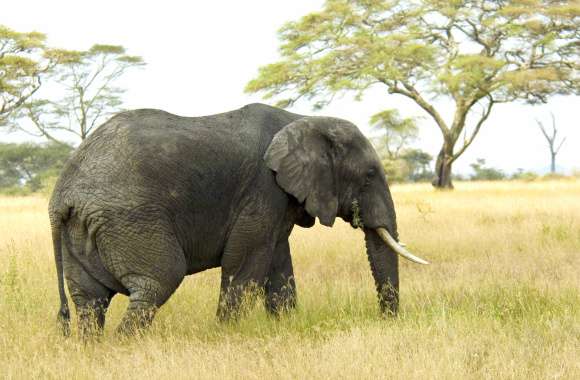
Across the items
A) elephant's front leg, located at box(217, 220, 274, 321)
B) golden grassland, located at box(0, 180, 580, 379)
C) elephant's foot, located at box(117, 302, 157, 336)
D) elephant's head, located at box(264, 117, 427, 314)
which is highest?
elephant's head, located at box(264, 117, 427, 314)

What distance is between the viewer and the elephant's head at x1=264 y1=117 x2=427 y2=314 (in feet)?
17.4

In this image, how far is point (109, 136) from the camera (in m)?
4.94

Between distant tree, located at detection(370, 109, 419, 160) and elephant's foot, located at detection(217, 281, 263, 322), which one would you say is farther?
distant tree, located at detection(370, 109, 419, 160)

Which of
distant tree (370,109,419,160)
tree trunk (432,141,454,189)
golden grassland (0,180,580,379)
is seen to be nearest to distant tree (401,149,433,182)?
distant tree (370,109,419,160)

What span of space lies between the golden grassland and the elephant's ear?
2.70 ft

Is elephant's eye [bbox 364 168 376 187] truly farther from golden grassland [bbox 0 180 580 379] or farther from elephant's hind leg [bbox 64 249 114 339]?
elephant's hind leg [bbox 64 249 114 339]

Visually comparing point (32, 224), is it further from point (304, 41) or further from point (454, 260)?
point (304, 41)

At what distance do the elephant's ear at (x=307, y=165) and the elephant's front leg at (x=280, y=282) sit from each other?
525mm

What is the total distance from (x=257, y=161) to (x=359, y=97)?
22003 millimetres

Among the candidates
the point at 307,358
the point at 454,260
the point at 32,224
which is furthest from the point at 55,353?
the point at 32,224

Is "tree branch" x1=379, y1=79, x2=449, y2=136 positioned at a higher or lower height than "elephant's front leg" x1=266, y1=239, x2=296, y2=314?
higher

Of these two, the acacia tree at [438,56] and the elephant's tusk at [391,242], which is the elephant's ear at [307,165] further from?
the acacia tree at [438,56]

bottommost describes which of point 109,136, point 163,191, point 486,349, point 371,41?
point 486,349

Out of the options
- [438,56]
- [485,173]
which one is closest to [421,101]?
[438,56]
